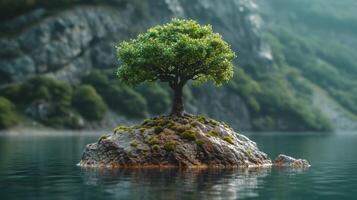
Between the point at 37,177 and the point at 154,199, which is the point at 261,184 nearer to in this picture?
the point at 154,199

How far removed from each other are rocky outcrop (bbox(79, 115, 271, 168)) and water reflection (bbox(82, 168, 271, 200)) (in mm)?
4500

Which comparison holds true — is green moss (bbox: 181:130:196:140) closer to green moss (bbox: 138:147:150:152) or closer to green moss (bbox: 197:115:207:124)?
green moss (bbox: 138:147:150:152)

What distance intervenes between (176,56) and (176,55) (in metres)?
0.51

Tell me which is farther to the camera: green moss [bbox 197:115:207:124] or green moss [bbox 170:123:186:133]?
Result: green moss [bbox 197:115:207:124]

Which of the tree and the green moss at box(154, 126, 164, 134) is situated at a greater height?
the tree

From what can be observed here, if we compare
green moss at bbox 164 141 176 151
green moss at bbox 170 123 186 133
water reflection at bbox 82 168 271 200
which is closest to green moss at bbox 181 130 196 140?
green moss at bbox 170 123 186 133

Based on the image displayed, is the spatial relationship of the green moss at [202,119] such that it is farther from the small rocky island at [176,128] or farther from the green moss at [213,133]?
the green moss at [213,133]

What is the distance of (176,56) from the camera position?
73000 mm

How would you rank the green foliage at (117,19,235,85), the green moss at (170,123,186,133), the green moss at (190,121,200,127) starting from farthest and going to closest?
the green foliage at (117,19,235,85), the green moss at (190,121,200,127), the green moss at (170,123,186,133)


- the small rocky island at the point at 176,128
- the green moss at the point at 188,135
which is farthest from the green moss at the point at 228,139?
the green moss at the point at 188,135

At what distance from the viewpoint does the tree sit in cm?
7281

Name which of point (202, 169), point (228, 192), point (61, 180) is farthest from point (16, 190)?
point (202, 169)

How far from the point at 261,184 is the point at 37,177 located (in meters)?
20.2

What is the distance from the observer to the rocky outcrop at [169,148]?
68.1m
